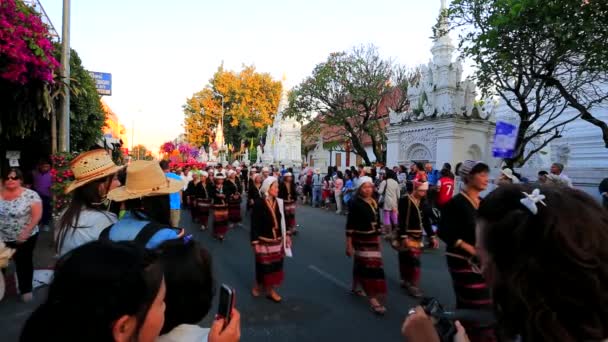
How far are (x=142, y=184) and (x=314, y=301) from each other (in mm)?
3282

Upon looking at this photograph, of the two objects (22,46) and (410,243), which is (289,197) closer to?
(410,243)

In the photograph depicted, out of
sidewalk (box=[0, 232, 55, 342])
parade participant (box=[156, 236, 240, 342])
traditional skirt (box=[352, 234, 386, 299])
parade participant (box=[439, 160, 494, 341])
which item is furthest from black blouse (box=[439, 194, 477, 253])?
sidewalk (box=[0, 232, 55, 342])

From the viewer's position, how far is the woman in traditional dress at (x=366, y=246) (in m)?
4.84

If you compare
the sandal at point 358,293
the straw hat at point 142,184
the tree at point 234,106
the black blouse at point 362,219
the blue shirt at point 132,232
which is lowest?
the sandal at point 358,293

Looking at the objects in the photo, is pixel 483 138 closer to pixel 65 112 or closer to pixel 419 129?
pixel 419 129

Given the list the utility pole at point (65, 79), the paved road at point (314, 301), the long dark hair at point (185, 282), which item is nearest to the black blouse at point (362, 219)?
the paved road at point (314, 301)

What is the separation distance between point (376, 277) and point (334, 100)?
16.7 m

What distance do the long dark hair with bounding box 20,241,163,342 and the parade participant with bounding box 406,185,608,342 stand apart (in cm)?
105

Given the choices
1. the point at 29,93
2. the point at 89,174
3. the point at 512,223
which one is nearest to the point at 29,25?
the point at 29,93

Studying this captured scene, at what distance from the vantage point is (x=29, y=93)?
28.1 ft

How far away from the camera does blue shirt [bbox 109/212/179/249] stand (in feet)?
6.58

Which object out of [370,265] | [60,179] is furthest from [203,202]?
[370,265]

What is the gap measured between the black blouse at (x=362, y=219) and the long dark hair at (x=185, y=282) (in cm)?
358

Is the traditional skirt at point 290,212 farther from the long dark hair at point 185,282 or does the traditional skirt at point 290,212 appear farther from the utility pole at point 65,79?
the long dark hair at point 185,282
